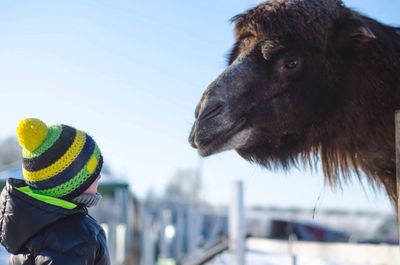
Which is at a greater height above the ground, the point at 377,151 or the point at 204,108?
the point at 204,108

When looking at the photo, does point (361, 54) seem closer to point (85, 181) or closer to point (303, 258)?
point (85, 181)

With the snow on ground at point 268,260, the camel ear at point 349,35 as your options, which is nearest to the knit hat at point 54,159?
the camel ear at point 349,35

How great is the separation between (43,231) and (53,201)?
12 cm

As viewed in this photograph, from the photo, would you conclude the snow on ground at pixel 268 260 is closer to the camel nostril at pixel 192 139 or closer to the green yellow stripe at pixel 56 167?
the camel nostril at pixel 192 139

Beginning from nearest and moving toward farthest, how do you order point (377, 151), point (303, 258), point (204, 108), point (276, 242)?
point (204, 108), point (377, 151), point (303, 258), point (276, 242)

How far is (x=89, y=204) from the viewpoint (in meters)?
2.43

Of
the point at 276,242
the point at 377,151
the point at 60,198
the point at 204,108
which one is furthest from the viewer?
the point at 276,242

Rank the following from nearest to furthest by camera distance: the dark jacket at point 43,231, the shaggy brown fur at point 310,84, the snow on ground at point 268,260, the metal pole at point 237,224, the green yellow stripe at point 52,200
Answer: the dark jacket at point 43,231, the green yellow stripe at point 52,200, the shaggy brown fur at point 310,84, the snow on ground at point 268,260, the metal pole at point 237,224

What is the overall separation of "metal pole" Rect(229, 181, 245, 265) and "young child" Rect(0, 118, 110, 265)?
3381 millimetres

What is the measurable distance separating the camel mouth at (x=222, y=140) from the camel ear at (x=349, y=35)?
0.71 meters

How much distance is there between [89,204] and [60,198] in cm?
14

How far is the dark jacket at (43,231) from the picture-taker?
2143mm

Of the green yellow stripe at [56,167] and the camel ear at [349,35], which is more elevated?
the camel ear at [349,35]

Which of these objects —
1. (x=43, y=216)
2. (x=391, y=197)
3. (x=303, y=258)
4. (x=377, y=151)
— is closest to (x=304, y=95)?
(x=377, y=151)
